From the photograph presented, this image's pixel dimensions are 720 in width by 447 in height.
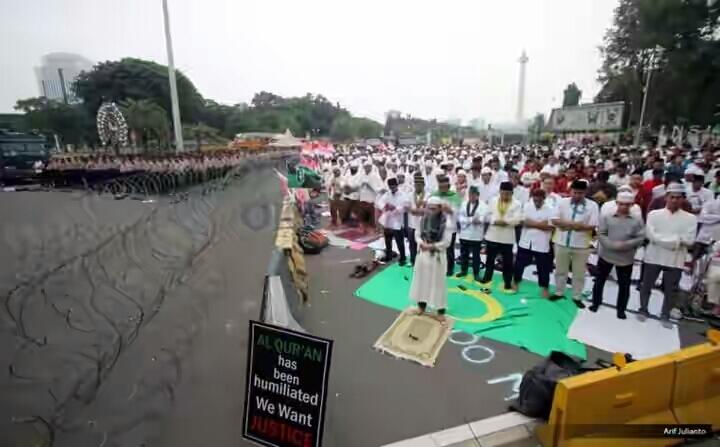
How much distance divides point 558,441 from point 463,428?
2.37 feet

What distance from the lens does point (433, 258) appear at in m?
5.10

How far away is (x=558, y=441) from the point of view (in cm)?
→ 297

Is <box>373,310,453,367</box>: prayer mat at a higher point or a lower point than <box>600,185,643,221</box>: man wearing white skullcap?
lower

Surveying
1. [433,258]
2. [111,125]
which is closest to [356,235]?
[433,258]

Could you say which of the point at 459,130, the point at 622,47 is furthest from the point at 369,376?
the point at 459,130

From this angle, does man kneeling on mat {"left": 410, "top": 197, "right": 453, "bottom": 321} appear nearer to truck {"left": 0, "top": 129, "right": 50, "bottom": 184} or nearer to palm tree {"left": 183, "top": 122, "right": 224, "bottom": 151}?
palm tree {"left": 183, "top": 122, "right": 224, "bottom": 151}

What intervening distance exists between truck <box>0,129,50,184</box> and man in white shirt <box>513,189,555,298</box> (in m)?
24.9

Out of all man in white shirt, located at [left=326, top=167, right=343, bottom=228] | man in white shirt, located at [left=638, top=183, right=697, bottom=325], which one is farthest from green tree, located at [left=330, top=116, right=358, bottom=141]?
man in white shirt, located at [left=638, top=183, right=697, bottom=325]

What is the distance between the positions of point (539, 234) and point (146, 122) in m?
23.4

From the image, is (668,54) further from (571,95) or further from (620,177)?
(571,95)

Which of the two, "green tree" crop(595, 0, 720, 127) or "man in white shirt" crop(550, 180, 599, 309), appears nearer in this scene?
"man in white shirt" crop(550, 180, 599, 309)

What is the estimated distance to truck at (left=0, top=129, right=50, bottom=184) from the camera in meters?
21.0

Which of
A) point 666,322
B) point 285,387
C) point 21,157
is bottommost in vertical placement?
point 666,322

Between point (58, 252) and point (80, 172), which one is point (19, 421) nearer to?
point (58, 252)
